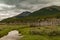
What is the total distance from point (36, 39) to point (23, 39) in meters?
7.70

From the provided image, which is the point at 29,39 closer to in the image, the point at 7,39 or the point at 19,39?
the point at 19,39

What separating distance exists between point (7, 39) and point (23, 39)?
365 inches

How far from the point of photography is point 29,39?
95.6 metres

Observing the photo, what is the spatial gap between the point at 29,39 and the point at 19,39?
572 centimetres

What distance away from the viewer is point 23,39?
308 ft

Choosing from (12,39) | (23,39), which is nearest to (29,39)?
(23,39)

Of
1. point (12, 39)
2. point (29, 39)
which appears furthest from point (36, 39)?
point (12, 39)

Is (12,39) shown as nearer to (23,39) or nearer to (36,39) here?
(23,39)

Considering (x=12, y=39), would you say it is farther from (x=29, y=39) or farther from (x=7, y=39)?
(x=29, y=39)

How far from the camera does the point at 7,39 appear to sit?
314 feet

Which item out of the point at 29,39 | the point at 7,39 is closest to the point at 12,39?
the point at 7,39

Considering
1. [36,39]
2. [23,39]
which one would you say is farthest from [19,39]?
[36,39]

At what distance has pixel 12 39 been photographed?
9469 cm

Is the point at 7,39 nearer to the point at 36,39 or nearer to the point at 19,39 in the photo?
the point at 19,39
